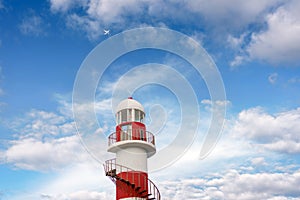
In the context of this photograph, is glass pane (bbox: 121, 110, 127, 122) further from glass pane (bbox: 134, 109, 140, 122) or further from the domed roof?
glass pane (bbox: 134, 109, 140, 122)

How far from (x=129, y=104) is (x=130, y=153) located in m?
5.49

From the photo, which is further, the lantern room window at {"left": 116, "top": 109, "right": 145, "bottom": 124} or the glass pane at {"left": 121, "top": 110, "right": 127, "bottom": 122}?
the glass pane at {"left": 121, "top": 110, "right": 127, "bottom": 122}

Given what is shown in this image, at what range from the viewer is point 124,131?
39594 mm

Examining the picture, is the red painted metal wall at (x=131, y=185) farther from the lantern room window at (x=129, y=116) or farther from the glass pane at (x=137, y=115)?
the glass pane at (x=137, y=115)

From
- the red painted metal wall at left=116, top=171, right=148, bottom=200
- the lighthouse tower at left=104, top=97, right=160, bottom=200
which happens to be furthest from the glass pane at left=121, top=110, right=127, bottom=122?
the red painted metal wall at left=116, top=171, right=148, bottom=200

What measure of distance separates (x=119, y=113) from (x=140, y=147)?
181 inches

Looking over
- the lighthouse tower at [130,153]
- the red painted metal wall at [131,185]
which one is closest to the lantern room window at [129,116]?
the lighthouse tower at [130,153]

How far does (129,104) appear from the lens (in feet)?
135

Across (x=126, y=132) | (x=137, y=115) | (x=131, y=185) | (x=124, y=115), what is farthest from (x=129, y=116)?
(x=131, y=185)

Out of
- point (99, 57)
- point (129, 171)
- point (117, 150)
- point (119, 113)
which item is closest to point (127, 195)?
point (129, 171)

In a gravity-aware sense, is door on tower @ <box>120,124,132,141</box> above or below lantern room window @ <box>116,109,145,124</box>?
below

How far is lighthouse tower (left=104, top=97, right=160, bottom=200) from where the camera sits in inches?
1475

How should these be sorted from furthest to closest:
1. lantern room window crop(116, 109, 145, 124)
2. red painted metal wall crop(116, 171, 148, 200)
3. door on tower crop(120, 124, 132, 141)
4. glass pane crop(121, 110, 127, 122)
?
glass pane crop(121, 110, 127, 122)
lantern room window crop(116, 109, 145, 124)
door on tower crop(120, 124, 132, 141)
red painted metal wall crop(116, 171, 148, 200)

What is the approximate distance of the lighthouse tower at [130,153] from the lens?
123 ft
